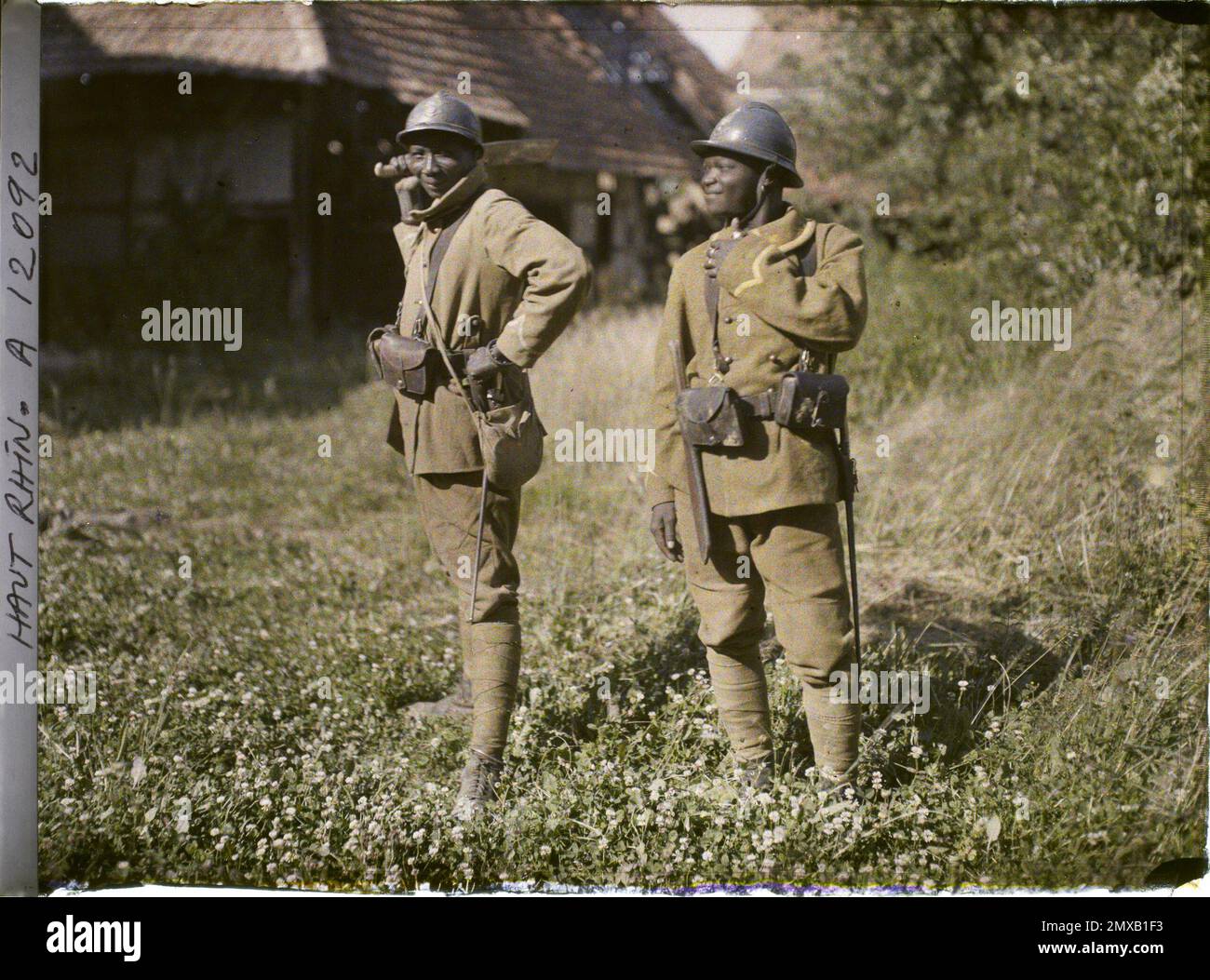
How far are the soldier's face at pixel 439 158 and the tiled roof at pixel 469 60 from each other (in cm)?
123

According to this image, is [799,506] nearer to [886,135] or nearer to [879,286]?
[879,286]

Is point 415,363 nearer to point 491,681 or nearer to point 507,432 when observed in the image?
point 507,432

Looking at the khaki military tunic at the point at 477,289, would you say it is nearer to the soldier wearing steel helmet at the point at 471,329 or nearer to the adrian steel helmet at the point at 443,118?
the soldier wearing steel helmet at the point at 471,329

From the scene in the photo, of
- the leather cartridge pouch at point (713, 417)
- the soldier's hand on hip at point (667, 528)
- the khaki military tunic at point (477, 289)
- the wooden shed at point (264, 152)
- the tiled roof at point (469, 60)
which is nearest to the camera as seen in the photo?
the leather cartridge pouch at point (713, 417)

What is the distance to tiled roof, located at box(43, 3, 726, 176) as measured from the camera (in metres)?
7.75

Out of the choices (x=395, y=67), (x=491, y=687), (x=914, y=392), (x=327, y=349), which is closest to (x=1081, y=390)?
(x=914, y=392)

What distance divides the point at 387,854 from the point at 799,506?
5.42 ft

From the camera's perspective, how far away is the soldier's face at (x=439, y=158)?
145 inches

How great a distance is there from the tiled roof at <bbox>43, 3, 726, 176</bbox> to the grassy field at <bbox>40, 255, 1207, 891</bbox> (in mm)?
2574

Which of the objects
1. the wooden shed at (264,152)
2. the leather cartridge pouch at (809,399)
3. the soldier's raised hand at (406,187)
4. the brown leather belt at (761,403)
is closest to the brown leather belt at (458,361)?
the soldier's raised hand at (406,187)

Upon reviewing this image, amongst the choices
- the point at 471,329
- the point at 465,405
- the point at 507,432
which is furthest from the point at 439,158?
the point at 507,432

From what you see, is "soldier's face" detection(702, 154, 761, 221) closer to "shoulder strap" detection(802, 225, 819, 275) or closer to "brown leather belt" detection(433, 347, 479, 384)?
"shoulder strap" detection(802, 225, 819, 275)

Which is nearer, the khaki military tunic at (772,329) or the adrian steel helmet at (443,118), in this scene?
the khaki military tunic at (772,329)

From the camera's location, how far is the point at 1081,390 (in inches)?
265
